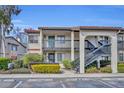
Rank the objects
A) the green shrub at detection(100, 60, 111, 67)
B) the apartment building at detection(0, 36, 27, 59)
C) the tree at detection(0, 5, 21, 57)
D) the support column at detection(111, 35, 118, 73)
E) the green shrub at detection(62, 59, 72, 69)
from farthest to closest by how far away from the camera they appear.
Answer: the apartment building at detection(0, 36, 27, 59)
the tree at detection(0, 5, 21, 57)
the green shrub at detection(62, 59, 72, 69)
the green shrub at detection(100, 60, 111, 67)
the support column at detection(111, 35, 118, 73)

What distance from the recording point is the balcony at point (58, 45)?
24.4m

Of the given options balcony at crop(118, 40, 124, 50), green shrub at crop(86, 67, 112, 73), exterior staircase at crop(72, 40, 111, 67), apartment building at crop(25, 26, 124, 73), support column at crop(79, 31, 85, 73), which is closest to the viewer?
support column at crop(79, 31, 85, 73)

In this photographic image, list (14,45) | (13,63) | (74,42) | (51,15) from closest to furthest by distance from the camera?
(13,63) < (51,15) < (74,42) < (14,45)

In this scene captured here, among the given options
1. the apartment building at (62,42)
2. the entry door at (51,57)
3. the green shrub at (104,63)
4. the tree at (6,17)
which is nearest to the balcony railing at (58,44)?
the apartment building at (62,42)

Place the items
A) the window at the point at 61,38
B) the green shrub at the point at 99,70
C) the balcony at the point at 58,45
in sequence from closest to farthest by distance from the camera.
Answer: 1. the green shrub at the point at 99,70
2. the balcony at the point at 58,45
3. the window at the point at 61,38

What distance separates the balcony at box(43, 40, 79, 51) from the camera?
80.0ft

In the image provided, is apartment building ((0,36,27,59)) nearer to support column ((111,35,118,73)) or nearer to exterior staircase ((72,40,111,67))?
exterior staircase ((72,40,111,67))

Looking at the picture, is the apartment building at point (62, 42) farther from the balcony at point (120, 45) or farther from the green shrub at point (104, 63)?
the green shrub at point (104, 63)

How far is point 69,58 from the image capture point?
2469 centimetres

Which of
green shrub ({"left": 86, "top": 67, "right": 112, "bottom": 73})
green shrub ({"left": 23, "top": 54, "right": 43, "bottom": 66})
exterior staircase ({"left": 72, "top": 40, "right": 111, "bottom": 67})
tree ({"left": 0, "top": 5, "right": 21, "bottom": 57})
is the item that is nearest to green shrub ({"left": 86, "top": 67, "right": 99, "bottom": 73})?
green shrub ({"left": 86, "top": 67, "right": 112, "bottom": 73})

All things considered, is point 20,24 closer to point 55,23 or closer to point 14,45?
point 55,23

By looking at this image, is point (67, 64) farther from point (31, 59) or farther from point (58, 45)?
point (31, 59)
